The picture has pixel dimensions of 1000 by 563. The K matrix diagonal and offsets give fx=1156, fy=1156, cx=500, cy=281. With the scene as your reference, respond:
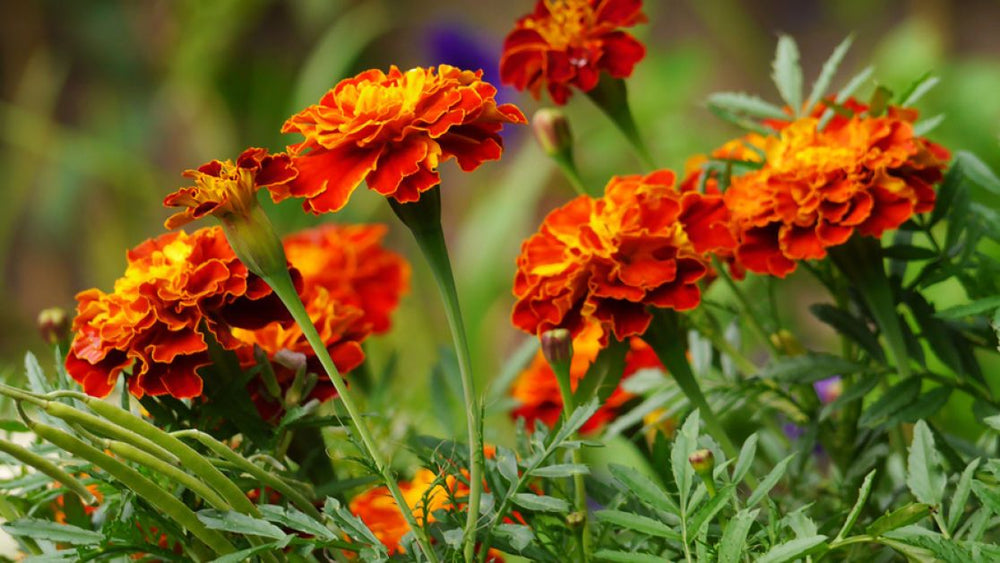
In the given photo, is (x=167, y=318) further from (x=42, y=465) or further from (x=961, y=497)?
(x=961, y=497)

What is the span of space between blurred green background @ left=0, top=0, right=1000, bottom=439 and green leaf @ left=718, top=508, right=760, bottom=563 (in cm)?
86

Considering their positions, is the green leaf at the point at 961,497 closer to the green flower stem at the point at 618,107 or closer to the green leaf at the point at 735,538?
the green leaf at the point at 735,538

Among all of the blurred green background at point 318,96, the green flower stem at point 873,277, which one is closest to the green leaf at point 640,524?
the green flower stem at point 873,277

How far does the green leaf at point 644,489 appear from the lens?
0.92 ft

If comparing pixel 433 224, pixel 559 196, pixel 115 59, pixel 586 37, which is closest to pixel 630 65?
pixel 586 37

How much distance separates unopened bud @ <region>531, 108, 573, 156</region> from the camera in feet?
1.30

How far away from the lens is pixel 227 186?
0.92ft

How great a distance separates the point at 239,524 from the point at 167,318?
62 mm

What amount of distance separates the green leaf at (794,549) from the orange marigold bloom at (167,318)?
0.46ft

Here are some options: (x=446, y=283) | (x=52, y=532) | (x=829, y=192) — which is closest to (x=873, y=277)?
(x=829, y=192)

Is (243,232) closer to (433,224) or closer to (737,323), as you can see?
(433,224)

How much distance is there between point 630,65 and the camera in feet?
1.24

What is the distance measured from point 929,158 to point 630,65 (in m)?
0.10

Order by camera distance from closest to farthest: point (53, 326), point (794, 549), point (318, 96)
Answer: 1. point (794, 549)
2. point (53, 326)
3. point (318, 96)
